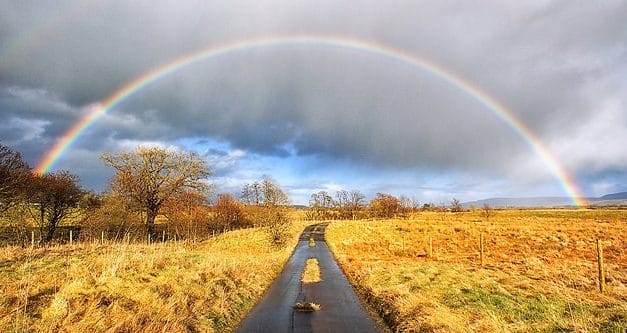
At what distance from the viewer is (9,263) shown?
15570 mm

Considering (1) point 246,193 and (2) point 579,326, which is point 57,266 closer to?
(2) point 579,326

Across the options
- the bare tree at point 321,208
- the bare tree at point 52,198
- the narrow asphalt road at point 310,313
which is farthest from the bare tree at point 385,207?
the narrow asphalt road at point 310,313

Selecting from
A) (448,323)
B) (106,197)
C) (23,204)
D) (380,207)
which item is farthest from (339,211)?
(448,323)

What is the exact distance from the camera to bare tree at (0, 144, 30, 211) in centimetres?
2912

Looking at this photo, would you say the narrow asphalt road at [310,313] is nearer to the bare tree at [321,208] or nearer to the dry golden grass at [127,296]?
the dry golden grass at [127,296]

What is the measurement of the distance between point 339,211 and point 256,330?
9944cm

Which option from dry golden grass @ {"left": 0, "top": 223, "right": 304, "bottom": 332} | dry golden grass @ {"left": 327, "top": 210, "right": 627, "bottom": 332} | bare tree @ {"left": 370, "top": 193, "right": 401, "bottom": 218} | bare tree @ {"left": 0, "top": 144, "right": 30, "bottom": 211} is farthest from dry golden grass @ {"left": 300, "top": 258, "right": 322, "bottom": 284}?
bare tree @ {"left": 370, "top": 193, "right": 401, "bottom": 218}

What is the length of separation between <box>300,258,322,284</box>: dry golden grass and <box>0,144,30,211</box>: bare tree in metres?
23.7

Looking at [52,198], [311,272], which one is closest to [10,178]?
[52,198]

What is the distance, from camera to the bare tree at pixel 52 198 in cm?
3931

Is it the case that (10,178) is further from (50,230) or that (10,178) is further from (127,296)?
(127,296)

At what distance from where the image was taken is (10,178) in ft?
97.2

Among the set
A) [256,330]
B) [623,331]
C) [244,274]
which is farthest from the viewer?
[244,274]

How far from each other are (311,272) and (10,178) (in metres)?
26.0
